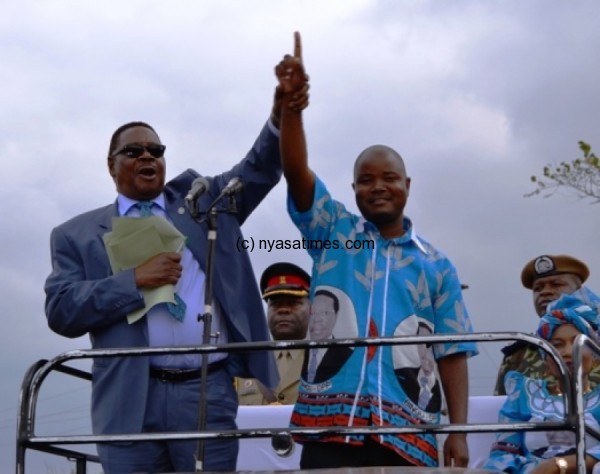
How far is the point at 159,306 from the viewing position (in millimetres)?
5031

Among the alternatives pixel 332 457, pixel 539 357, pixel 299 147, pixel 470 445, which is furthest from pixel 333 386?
pixel 539 357

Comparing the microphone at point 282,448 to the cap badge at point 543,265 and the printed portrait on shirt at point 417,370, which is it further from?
the cap badge at point 543,265

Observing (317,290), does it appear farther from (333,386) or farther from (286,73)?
(286,73)

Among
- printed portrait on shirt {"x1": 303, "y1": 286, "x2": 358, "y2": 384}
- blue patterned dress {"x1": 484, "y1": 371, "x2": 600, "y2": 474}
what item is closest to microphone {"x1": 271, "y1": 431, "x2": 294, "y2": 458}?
blue patterned dress {"x1": 484, "y1": 371, "x2": 600, "y2": 474}

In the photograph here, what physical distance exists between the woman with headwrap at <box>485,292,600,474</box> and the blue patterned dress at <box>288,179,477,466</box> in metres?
0.60

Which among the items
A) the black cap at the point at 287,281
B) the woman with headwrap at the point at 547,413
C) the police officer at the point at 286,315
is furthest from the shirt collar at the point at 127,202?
the black cap at the point at 287,281

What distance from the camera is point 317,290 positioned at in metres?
4.81

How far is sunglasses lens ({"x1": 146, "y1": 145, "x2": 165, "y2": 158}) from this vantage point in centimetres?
533

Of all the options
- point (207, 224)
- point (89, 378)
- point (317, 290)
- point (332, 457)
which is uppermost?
point (207, 224)

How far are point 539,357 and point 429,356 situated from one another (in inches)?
59.3

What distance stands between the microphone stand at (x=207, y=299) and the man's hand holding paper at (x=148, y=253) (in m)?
0.14

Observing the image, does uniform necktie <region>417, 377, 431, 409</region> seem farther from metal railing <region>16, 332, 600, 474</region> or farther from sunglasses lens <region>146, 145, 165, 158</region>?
sunglasses lens <region>146, 145, 165, 158</region>

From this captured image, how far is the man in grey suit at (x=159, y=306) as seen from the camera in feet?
15.9

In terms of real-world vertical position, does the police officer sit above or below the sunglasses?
below
